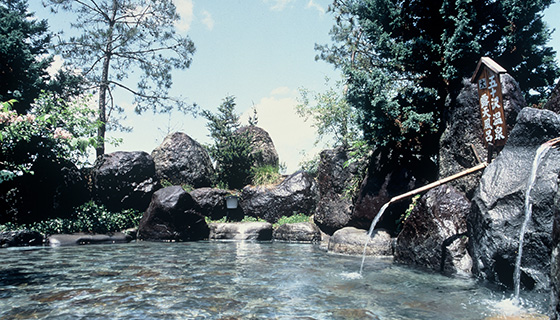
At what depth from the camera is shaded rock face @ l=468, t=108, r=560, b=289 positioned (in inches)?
196

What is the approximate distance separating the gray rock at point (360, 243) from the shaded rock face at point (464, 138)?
2.31 m

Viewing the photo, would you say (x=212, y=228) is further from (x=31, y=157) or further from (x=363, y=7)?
(x=363, y=7)

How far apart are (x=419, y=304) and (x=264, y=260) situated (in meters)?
4.40

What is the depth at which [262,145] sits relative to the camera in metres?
20.0

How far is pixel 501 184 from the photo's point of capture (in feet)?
19.4

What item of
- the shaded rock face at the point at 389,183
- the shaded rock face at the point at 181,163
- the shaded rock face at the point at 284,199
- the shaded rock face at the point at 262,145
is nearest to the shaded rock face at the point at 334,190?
the shaded rock face at the point at 284,199

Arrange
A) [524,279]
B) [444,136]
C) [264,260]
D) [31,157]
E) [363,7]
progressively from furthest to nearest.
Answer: [31,157] → [363,7] → [444,136] → [264,260] → [524,279]

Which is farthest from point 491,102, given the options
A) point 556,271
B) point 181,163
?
point 181,163

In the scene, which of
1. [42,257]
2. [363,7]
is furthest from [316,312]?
[363,7]

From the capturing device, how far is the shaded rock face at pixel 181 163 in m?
17.4

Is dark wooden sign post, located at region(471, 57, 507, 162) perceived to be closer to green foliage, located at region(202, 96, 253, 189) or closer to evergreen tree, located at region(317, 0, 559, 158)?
evergreen tree, located at region(317, 0, 559, 158)

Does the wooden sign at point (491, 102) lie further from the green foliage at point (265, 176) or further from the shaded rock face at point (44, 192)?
the shaded rock face at point (44, 192)

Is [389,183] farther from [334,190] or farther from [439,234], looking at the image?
[334,190]

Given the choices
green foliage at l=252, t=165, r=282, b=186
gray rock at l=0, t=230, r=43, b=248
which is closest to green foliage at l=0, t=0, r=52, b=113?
gray rock at l=0, t=230, r=43, b=248
